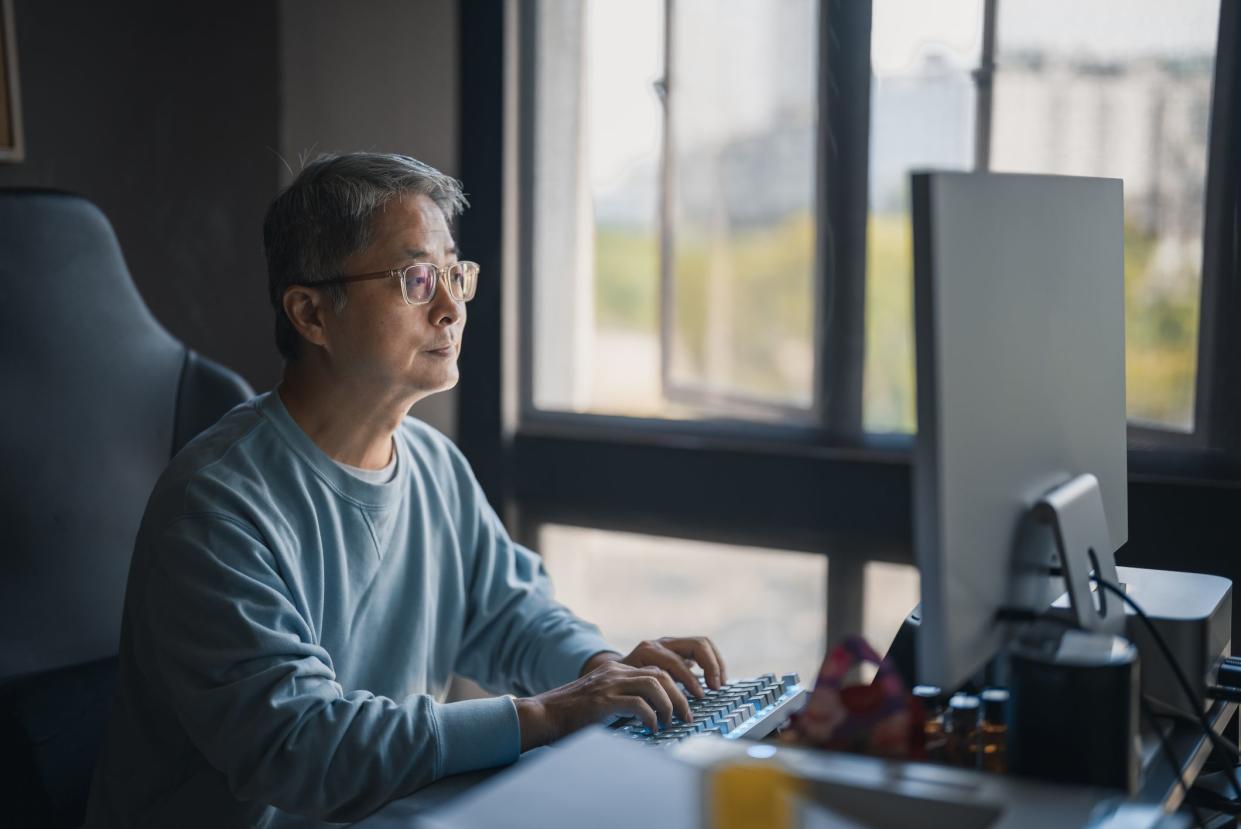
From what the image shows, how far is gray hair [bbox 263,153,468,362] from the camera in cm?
154

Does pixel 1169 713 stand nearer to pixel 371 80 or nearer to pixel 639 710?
pixel 639 710

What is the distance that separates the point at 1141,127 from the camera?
210cm

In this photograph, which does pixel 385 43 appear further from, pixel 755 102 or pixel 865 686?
pixel 865 686

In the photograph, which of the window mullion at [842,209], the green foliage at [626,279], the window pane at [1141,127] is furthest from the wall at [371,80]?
the window pane at [1141,127]

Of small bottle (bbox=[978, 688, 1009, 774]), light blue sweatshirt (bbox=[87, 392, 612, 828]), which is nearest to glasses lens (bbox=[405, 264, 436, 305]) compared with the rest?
light blue sweatshirt (bbox=[87, 392, 612, 828])

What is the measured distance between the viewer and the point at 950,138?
227 cm

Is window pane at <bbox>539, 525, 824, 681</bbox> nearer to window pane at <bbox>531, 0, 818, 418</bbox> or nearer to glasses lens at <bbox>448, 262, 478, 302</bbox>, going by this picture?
window pane at <bbox>531, 0, 818, 418</bbox>

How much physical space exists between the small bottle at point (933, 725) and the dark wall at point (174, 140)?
1.74 meters

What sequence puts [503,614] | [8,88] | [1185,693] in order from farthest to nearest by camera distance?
[8,88]
[503,614]
[1185,693]

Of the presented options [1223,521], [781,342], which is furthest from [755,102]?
[1223,521]

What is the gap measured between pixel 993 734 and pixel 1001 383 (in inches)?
12.6

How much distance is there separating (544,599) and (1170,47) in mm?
1379

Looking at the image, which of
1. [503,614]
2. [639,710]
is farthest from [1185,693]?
→ [503,614]

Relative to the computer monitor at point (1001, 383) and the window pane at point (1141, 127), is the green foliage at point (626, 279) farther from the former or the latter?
the computer monitor at point (1001, 383)
